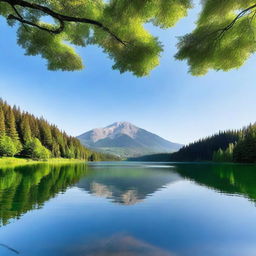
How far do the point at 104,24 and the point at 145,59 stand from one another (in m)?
1.16

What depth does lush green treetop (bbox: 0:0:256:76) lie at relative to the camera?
3723 mm

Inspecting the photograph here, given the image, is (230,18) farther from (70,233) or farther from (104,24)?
(70,233)

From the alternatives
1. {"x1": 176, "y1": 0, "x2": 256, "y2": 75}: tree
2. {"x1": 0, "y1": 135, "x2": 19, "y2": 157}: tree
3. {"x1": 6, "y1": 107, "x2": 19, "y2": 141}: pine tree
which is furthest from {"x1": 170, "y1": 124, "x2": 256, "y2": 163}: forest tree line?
{"x1": 176, "y1": 0, "x2": 256, "y2": 75}: tree

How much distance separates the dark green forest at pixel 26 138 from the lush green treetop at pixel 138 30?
6762 cm

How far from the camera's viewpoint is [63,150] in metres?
124

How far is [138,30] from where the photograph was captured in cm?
442

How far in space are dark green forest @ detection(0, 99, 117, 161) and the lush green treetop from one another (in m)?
67.6

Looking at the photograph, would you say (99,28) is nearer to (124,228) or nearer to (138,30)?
(138,30)

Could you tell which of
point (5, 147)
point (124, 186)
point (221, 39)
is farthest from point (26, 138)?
point (221, 39)

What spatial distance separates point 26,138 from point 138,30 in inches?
3711

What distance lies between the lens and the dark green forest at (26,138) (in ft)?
222

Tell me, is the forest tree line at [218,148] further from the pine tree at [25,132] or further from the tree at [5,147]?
the pine tree at [25,132]

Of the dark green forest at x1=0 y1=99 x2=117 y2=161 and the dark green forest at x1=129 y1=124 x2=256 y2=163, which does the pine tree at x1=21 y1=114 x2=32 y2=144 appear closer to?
the dark green forest at x1=0 y1=99 x2=117 y2=161

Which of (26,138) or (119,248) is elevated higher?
(26,138)
